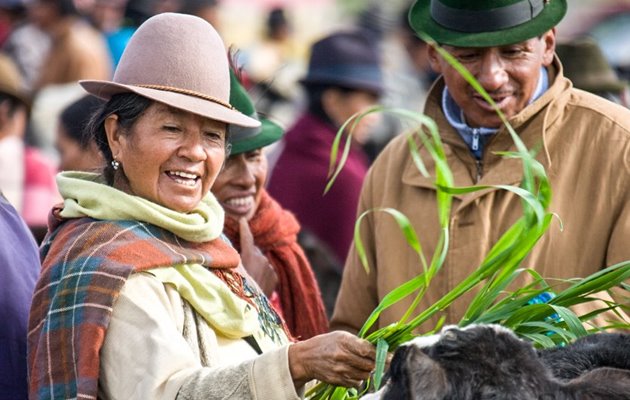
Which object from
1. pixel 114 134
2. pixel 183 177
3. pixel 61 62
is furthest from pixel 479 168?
pixel 61 62

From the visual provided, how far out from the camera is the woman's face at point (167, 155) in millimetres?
4234

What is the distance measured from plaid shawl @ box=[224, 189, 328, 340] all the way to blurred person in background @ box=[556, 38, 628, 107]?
2.01m

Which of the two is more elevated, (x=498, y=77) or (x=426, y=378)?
(x=498, y=77)

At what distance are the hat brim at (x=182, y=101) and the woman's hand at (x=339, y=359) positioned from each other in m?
0.78

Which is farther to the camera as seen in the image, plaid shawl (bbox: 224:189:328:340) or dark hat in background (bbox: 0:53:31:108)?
dark hat in background (bbox: 0:53:31:108)

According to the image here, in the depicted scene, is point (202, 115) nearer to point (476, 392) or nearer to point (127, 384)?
point (127, 384)

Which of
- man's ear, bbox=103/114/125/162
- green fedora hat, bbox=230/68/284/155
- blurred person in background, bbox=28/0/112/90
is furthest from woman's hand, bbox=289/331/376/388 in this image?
blurred person in background, bbox=28/0/112/90

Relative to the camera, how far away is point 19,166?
331 inches

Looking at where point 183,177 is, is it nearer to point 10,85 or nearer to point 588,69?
point 588,69

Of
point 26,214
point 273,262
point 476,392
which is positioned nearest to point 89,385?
point 476,392

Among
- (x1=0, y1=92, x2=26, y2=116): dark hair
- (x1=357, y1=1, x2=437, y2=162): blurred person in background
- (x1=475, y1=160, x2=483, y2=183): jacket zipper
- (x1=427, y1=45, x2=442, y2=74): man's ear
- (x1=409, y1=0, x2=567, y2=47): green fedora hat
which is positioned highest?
(x1=409, y1=0, x2=567, y2=47): green fedora hat

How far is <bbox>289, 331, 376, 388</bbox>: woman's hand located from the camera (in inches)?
147

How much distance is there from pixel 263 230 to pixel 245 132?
1.36 ft

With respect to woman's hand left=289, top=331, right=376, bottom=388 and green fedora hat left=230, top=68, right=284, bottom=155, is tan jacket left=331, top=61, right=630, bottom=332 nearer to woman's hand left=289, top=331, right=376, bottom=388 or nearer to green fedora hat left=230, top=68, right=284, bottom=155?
green fedora hat left=230, top=68, right=284, bottom=155
